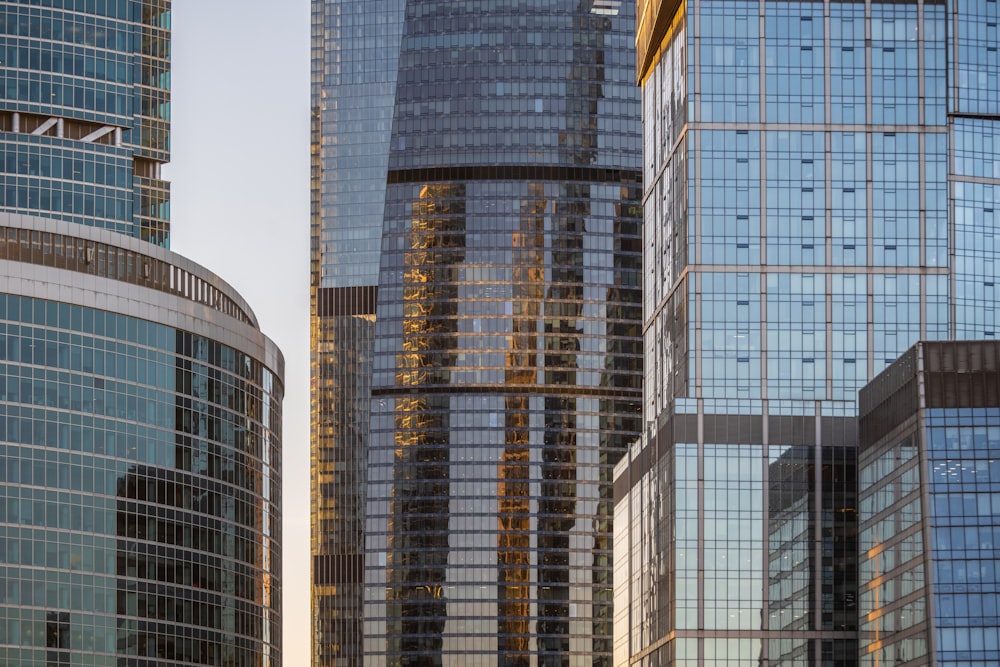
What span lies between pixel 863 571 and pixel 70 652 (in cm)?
7670

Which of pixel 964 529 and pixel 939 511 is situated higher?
pixel 939 511

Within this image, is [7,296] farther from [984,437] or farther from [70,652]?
[984,437]

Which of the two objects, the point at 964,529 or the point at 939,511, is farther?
the point at 939,511

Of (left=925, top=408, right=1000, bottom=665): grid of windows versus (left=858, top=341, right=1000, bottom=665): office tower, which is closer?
(left=925, top=408, right=1000, bottom=665): grid of windows

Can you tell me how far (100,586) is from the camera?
199875 mm

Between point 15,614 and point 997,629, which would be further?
point 15,614

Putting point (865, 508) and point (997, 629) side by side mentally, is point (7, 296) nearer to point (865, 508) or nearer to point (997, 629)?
point (865, 508)

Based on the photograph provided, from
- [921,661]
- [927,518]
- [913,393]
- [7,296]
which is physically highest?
[7,296]

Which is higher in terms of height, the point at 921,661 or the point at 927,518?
the point at 927,518

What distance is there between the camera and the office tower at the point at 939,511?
17025 cm

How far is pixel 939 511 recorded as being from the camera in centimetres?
17188

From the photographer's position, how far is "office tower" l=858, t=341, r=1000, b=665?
170m

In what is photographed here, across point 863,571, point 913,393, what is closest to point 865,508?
point 863,571

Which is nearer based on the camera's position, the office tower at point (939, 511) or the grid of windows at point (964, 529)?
the grid of windows at point (964, 529)
